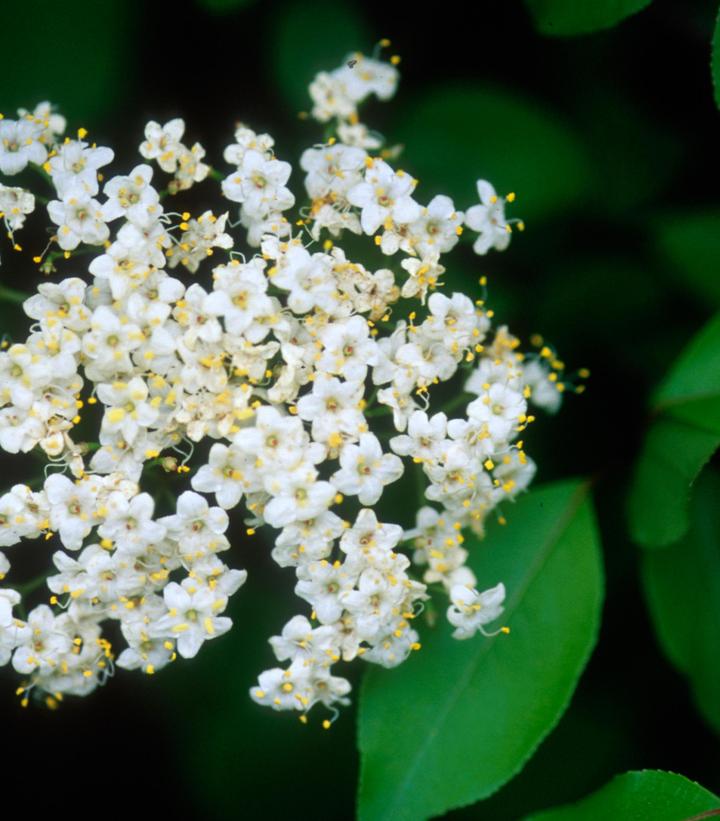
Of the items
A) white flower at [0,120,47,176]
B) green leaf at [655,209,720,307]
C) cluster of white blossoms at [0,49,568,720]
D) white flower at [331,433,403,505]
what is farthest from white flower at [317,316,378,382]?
green leaf at [655,209,720,307]

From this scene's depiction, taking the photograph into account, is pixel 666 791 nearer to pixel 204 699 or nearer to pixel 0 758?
pixel 204 699

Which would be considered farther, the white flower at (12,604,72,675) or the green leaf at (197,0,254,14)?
the green leaf at (197,0,254,14)

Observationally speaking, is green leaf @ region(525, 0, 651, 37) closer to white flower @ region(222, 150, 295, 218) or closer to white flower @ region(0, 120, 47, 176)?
white flower @ region(222, 150, 295, 218)

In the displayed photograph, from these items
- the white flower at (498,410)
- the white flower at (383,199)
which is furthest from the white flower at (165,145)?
the white flower at (498,410)

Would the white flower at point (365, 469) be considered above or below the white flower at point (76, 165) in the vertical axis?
below

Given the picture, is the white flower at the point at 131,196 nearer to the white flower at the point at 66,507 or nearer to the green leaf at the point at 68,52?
the white flower at the point at 66,507

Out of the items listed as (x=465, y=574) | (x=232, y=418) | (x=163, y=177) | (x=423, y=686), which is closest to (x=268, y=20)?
(x=163, y=177)
